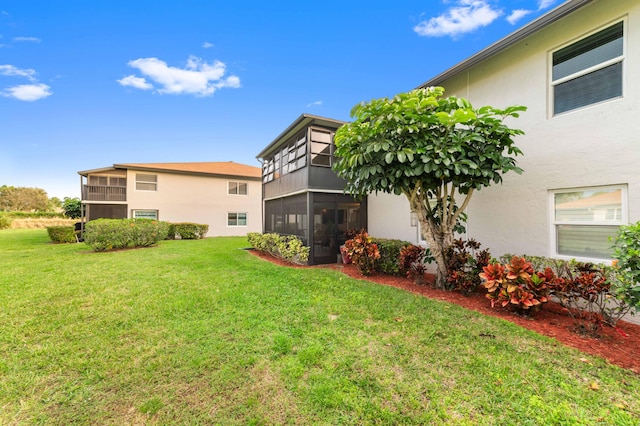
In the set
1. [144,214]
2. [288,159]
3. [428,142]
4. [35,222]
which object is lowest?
[35,222]

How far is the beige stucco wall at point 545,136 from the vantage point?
4148 mm

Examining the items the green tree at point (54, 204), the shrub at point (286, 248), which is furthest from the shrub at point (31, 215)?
the shrub at point (286, 248)

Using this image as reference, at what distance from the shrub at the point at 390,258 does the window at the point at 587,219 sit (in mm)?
3237

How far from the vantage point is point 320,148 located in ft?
32.1

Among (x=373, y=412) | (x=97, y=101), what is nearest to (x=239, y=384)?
(x=373, y=412)

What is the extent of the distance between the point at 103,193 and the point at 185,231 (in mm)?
6281

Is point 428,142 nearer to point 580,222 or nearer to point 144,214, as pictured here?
point 580,222

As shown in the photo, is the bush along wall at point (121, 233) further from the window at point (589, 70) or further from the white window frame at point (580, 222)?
the window at point (589, 70)

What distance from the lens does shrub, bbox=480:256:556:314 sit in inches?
161

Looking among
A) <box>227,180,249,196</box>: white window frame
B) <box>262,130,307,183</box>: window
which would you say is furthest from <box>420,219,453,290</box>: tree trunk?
<box>227,180,249,196</box>: white window frame

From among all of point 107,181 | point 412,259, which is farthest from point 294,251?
point 107,181

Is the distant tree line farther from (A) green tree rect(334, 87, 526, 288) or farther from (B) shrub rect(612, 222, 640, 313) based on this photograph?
(B) shrub rect(612, 222, 640, 313)

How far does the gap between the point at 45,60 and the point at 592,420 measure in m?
20.5

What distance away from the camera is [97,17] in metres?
9.70
